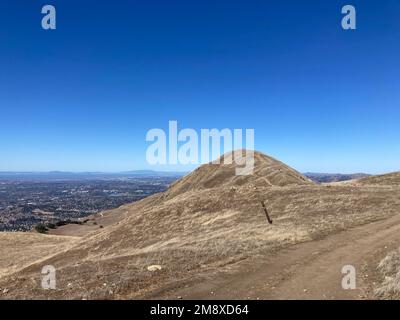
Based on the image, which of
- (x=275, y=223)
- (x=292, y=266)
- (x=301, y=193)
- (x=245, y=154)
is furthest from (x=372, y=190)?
(x=245, y=154)

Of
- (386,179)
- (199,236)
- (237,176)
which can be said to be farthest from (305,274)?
(237,176)

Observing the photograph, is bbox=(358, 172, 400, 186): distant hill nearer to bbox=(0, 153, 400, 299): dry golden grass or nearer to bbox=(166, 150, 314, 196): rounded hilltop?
bbox=(166, 150, 314, 196): rounded hilltop

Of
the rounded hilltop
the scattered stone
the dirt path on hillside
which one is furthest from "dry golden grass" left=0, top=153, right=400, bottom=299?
the rounded hilltop

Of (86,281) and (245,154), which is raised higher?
(245,154)

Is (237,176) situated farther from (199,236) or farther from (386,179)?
(199,236)

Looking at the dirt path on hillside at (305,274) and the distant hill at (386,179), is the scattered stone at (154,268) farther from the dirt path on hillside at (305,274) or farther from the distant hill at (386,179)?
the distant hill at (386,179)

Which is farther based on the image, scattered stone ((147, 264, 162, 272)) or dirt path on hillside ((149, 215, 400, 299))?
scattered stone ((147, 264, 162, 272))

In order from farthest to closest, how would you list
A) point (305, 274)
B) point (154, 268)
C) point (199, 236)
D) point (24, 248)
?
point (24, 248) → point (199, 236) → point (154, 268) → point (305, 274)

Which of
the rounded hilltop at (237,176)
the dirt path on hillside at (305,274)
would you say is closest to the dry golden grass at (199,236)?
the dirt path on hillside at (305,274)
